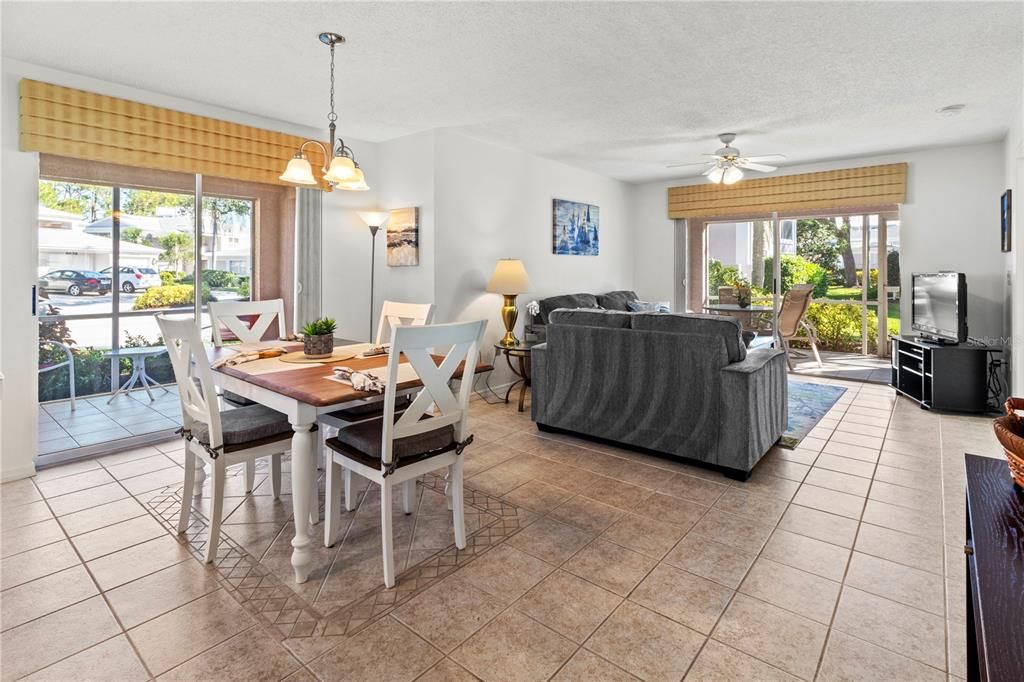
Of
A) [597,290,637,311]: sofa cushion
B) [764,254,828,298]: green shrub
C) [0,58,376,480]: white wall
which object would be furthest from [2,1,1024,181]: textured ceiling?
[764,254,828,298]: green shrub

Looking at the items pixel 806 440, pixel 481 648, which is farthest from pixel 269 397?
pixel 806 440

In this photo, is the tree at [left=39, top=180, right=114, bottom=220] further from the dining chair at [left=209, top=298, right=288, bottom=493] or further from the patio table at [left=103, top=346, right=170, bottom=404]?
the dining chair at [left=209, top=298, right=288, bottom=493]

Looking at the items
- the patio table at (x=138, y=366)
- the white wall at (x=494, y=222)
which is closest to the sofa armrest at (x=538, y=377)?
the white wall at (x=494, y=222)

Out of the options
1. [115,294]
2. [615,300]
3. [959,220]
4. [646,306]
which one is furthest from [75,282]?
[959,220]

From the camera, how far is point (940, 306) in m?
4.76

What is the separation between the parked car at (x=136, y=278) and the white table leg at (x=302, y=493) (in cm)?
259

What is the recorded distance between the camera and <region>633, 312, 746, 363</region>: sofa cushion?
10.0 feet

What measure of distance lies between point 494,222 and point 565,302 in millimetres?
1158

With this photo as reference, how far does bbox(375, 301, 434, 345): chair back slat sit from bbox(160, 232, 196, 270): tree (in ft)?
5.42

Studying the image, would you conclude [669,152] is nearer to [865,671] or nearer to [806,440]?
[806,440]

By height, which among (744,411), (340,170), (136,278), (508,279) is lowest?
(744,411)

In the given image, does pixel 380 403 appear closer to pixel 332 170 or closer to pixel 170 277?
pixel 332 170

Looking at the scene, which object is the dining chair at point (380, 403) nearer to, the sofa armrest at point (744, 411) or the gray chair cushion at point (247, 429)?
the gray chair cushion at point (247, 429)

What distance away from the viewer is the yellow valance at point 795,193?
561 centimetres
